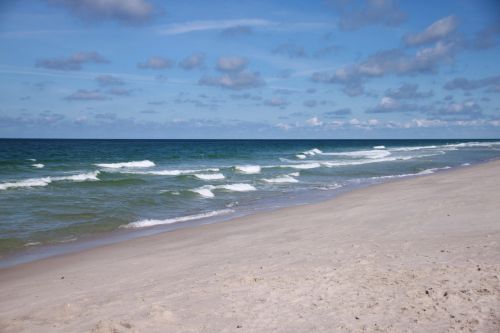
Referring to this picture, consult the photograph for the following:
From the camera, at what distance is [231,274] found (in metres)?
7.27

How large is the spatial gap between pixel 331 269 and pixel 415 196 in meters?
10.2

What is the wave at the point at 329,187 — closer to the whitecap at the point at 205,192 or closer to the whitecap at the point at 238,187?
the whitecap at the point at 238,187

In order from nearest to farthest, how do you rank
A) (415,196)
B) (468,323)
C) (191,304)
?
(468,323) < (191,304) < (415,196)

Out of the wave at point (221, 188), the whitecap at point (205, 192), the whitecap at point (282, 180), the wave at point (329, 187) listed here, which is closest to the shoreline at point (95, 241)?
the whitecap at point (205, 192)

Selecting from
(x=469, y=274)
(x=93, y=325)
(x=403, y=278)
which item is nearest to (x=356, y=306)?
(x=403, y=278)

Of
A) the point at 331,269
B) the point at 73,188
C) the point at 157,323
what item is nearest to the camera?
the point at 157,323

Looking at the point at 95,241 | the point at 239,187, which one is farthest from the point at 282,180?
the point at 95,241

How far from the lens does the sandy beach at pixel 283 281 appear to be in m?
5.18

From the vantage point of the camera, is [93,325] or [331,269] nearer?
[93,325]

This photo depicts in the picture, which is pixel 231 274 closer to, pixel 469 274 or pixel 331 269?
pixel 331 269

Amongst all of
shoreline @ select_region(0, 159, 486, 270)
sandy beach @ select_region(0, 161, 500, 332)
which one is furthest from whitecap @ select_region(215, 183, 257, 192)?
sandy beach @ select_region(0, 161, 500, 332)

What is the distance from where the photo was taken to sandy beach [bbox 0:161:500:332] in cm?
518

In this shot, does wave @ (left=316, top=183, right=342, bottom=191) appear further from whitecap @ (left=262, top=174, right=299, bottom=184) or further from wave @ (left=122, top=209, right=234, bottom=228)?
wave @ (left=122, top=209, right=234, bottom=228)

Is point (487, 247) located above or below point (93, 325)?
above
